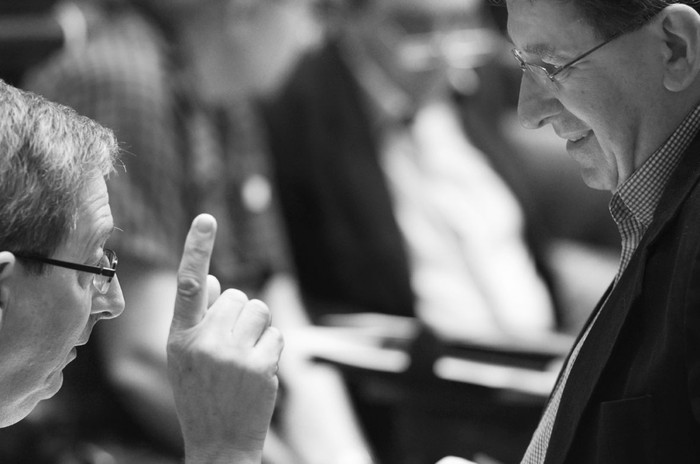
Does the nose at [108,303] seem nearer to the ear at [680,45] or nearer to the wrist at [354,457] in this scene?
the ear at [680,45]

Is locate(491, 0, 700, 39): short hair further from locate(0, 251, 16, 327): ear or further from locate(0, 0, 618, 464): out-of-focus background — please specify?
locate(0, 0, 618, 464): out-of-focus background

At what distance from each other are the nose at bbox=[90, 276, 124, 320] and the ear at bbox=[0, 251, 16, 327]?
15cm

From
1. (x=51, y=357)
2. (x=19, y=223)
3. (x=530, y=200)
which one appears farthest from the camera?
(x=530, y=200)

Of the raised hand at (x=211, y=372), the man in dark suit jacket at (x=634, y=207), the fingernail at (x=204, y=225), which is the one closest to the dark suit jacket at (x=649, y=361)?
the man in dark suit jacket at (x=634, y=207)

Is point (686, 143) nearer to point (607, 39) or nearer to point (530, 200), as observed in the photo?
point (607, 39)

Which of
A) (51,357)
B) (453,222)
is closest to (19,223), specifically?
(51,357)

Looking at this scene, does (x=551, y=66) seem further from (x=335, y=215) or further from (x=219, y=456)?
(x=335, y=215)

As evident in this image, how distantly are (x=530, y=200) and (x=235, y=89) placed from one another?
98 cm

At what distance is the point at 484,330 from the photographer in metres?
2.69

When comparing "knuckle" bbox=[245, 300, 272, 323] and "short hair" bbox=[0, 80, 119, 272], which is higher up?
"short hair" bbox=[0, 80, 119, 272]

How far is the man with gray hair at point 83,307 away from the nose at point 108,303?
0.02 m

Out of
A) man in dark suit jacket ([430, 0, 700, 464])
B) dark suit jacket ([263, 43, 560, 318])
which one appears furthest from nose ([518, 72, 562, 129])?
dark suit jacket ([263, 43, 560, 318])

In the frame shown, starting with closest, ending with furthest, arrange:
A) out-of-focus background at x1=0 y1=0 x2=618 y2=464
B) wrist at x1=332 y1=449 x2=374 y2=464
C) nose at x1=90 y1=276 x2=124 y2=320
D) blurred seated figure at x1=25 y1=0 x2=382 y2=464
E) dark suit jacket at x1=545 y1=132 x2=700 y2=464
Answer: dark suit jacket at x1=545 y1=132 x2=700 y2=464
nose at x1=90 y1=276 x2=124 y2=320
out-of-focus background at x1=0 y1=0 x2=618 y2=464
blurred seated figure at x1=25 y1=0 x2=382 y2=464
wrist at x1=332 y1=449 x2=374 y2=464

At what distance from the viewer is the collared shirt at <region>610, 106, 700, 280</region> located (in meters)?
1.16
